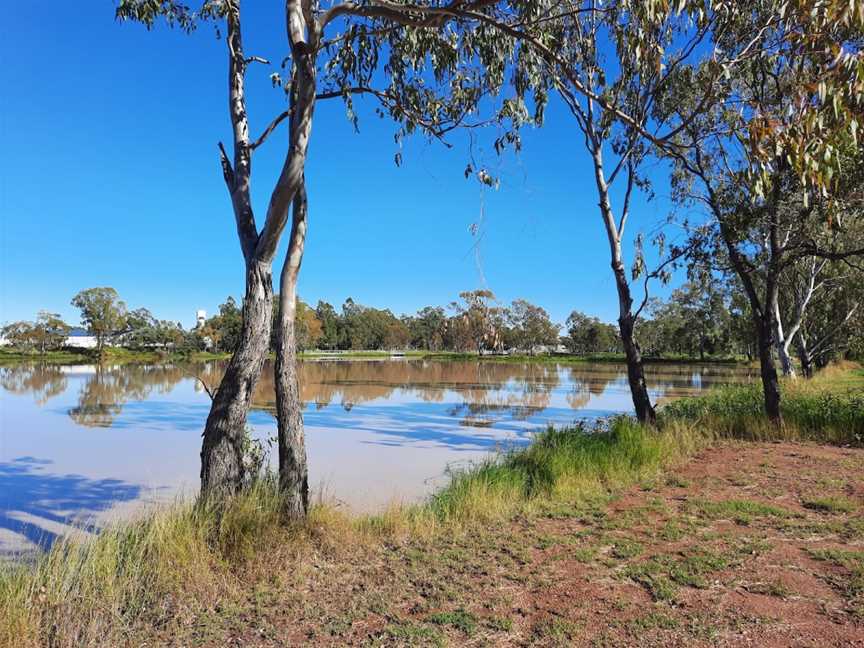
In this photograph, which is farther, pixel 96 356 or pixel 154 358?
pixel 154 358

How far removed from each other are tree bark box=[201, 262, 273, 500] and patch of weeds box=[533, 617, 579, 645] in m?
1.89

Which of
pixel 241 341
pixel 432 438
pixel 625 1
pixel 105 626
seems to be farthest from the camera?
pixel 432 438

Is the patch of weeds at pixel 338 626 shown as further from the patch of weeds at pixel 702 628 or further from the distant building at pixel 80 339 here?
the distant building at pixel 80 339

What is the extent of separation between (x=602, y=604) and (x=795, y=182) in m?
6.49

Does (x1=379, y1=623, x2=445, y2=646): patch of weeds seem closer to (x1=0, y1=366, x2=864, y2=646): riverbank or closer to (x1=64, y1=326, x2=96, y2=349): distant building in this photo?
(x1=0, y1=366, x2=864, y2=646): riverbank

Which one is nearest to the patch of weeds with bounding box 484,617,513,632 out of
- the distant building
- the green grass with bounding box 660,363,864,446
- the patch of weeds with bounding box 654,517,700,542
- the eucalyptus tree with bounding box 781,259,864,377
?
the patch of weeds with bounding box 654,517,700,542

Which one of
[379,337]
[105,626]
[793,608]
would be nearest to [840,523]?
[793,608]

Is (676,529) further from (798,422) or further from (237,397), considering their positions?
(798,422)

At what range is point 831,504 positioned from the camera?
4.16m

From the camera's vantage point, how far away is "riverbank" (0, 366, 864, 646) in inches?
93.7

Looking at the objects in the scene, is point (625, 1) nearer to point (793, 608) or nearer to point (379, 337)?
point (793, 608)

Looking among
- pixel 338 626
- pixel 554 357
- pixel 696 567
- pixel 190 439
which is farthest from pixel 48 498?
pixel 554 357

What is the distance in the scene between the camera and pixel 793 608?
2561 millimetres

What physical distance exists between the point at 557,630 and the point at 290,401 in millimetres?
2090
